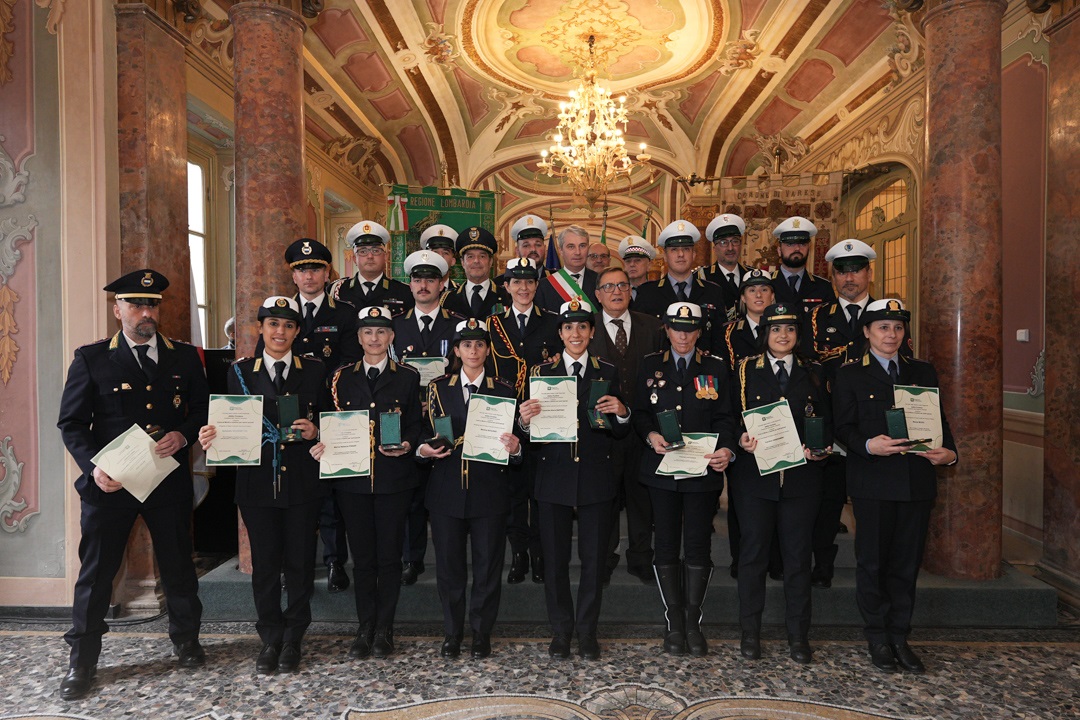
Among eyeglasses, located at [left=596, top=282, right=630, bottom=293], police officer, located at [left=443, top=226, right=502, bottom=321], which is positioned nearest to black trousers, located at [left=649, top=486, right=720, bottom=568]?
eyeglasses, located at [left=596, top=282, right=630, bottom=293]

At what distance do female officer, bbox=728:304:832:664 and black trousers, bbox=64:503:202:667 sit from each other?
9.73ft

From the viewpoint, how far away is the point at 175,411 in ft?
12.0

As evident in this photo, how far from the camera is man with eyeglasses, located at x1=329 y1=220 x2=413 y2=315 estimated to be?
457 centimetres

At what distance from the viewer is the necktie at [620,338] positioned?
4164 mm

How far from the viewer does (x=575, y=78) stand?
10.8 metres

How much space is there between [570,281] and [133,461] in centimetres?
272

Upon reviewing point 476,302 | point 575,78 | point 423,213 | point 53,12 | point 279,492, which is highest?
point 575,78

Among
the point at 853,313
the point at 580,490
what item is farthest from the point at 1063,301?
the point at 580,490

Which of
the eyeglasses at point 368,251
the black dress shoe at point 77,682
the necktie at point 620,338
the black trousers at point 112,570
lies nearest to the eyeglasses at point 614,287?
the necktie at point 620,338

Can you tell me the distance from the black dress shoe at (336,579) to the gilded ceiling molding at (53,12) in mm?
3751

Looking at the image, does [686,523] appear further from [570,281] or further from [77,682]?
[77,682]

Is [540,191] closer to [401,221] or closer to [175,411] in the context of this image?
[401,221]

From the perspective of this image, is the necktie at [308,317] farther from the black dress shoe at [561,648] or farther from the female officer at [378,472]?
the black dress shoe at [561,648]

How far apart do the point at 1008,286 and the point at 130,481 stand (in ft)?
23.5
